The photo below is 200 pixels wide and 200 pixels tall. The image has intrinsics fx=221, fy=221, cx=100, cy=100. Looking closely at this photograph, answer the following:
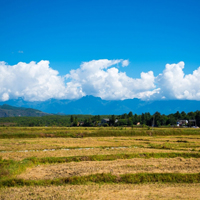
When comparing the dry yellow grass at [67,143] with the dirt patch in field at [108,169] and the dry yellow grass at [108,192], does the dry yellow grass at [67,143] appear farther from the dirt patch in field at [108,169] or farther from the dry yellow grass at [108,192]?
the dry yellow grass at [108,192]

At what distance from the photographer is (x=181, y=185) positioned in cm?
1488

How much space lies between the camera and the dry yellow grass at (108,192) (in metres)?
12.2

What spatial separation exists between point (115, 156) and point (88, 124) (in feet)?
328

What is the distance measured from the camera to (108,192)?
13.0 metres

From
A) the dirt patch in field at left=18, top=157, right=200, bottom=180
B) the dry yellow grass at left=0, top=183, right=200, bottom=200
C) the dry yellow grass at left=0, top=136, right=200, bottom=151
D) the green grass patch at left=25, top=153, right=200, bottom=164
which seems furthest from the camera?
the dry yellow grass at left=0, top=136, right=200, bottom=151


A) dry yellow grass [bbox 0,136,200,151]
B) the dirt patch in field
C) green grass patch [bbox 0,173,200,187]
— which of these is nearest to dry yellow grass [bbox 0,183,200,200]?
green grass patch [bbox 0,173,200,187]

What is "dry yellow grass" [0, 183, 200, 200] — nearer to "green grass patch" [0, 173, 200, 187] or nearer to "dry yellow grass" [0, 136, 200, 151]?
"green grass patch" [0, 173, 200, 187]

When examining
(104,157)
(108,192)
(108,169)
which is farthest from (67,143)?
(108,192)

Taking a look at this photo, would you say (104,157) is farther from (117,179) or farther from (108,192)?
(108,192)

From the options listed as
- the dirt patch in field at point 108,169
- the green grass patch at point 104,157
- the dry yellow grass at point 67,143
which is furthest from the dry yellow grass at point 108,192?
the dry yellow grass at point 67,143

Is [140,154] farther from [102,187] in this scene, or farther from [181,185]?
[102,187]

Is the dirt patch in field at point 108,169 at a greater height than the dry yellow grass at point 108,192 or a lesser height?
greater

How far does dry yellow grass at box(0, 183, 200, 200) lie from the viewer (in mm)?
12242

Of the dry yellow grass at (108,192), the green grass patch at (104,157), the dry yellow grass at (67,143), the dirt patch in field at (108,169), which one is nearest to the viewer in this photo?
the dry yellow grass at (108,192)
